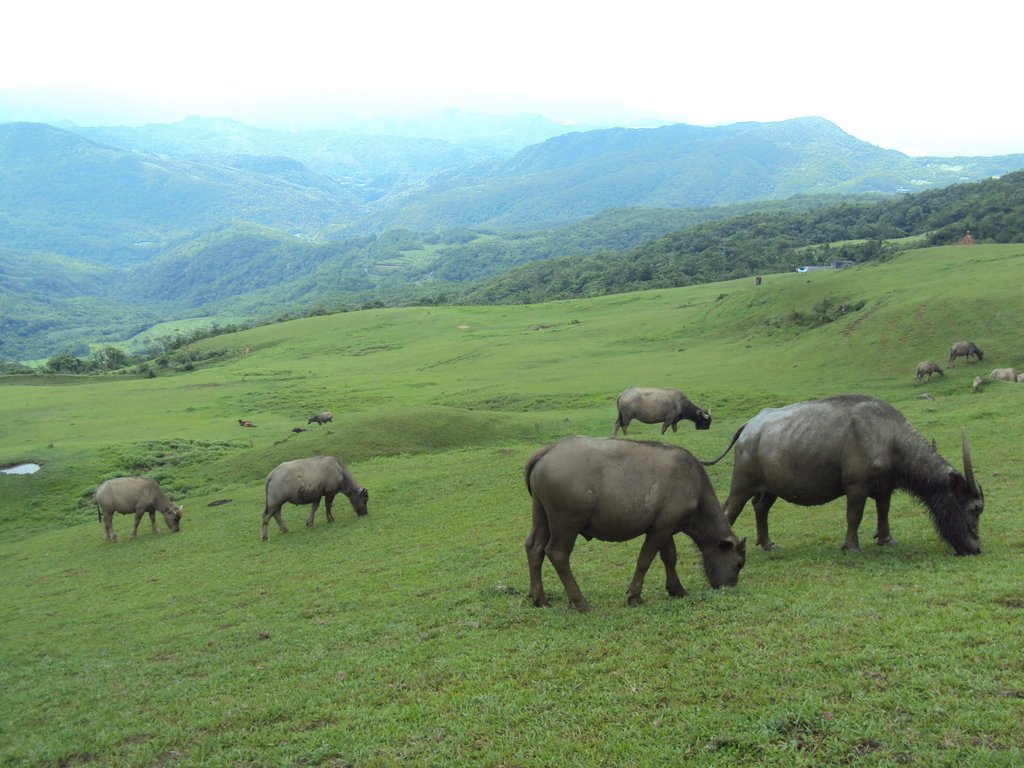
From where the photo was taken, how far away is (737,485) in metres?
14.3

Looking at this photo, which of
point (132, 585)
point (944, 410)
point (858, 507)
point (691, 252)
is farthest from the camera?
point (691, 252)

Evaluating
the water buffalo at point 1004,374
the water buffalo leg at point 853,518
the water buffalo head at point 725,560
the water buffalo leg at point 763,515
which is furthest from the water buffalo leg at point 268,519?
the water buffalo at point 1004,374

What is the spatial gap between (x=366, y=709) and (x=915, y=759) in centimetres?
618

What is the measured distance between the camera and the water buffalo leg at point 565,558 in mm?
11828

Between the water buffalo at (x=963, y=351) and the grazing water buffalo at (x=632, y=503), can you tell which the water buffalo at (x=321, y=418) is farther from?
the grazing water buffalo at (x=632, y=503)

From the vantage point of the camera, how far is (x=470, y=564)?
16.6 m

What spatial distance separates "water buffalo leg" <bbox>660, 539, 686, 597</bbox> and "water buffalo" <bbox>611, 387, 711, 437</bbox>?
2157cm

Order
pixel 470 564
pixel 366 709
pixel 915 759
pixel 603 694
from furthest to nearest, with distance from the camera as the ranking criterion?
pixel 470 564 → pixel 366 709 → pixel 603 694 → pixel 915 759

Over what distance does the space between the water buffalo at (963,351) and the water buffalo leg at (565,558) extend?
1364 inches

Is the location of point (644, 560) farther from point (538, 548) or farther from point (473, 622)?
point (473, 622)

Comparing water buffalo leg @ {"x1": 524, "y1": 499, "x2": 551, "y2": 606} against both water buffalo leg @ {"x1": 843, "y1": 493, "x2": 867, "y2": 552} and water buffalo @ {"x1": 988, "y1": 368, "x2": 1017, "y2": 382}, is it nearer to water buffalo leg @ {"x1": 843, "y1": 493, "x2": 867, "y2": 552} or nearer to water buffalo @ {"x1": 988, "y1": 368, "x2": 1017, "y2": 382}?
water buffalo leg @ {"x1": 843, "y1": 493, "x2": 867, "y2": 552}

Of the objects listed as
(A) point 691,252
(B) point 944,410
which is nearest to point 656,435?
(B) point 944,410

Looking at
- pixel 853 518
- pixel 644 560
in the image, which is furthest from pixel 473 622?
pixel 853 518

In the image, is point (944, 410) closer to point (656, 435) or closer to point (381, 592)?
point (656, 435)
